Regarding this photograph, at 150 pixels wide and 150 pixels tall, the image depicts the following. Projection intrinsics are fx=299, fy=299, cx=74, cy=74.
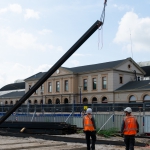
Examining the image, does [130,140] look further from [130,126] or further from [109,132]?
[109,132]

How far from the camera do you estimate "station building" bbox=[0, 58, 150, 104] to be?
5881 centimetres

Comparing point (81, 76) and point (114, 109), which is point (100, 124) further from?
point (81, 76)

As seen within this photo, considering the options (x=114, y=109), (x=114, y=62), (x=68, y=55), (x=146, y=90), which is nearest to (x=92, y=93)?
(x=114, y=62)

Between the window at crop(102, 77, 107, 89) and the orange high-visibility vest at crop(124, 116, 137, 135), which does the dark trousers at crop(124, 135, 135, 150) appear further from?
the window at crop(102, 77, 107, 89)

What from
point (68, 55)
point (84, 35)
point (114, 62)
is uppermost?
point (114, 62)

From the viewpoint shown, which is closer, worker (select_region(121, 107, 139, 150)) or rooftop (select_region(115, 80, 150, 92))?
worker (select_region(121, 107, 139, 150))

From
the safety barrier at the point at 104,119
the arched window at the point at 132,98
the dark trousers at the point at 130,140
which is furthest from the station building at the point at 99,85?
the dark trousers at the point at 130,140

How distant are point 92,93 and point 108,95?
4.10 meters

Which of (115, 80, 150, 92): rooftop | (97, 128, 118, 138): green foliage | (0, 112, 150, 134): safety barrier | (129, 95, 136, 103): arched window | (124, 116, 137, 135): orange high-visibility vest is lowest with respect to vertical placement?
(97, 128, 118, 138): green foliage

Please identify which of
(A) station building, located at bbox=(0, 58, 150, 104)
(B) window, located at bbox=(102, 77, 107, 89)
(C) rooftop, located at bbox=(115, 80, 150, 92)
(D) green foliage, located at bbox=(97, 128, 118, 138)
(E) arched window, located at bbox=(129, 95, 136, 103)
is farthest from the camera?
(B) window, located at bbox=(102, 77, 107, 89)

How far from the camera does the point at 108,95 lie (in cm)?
6184

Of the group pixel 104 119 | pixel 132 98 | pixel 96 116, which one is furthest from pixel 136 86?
pixel 104 119

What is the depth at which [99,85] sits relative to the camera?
63188mm

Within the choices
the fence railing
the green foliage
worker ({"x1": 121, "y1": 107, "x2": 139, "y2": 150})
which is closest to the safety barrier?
the fence railing
